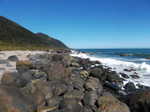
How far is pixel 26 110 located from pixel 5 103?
0.64 meters

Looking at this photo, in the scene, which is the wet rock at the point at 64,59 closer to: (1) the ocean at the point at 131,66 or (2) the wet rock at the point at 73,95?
(1) the ocean at the point at 131,66

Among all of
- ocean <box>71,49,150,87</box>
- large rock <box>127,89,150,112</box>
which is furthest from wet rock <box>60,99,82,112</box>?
ocean <box>71,49,150,87</box>

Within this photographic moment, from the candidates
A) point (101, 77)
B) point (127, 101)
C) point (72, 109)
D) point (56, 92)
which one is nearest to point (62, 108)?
point (72, 109)

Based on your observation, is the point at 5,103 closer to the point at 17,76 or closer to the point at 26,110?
the point at 26,110

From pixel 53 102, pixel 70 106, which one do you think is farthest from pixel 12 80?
pixel 70 106

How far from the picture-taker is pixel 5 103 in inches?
163

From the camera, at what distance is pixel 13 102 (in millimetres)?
4234

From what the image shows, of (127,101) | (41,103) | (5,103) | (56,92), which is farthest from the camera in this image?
(56,92)

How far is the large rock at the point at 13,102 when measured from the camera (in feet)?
13.4

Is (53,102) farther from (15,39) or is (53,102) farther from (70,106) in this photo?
(15,39)

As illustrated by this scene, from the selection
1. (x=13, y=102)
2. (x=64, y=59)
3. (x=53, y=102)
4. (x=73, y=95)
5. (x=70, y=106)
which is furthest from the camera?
(x=64, y=59)

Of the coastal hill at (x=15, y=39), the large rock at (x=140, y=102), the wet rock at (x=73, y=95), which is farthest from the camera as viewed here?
the coastal hill at (x=15, y=39)

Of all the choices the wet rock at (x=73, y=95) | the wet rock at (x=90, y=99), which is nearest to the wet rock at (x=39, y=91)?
the wet rock at (x=73, y=95)

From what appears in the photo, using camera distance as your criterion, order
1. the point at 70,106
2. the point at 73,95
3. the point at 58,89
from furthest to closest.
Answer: the point at 58,89, the point at 73,95, the point at 70,106
